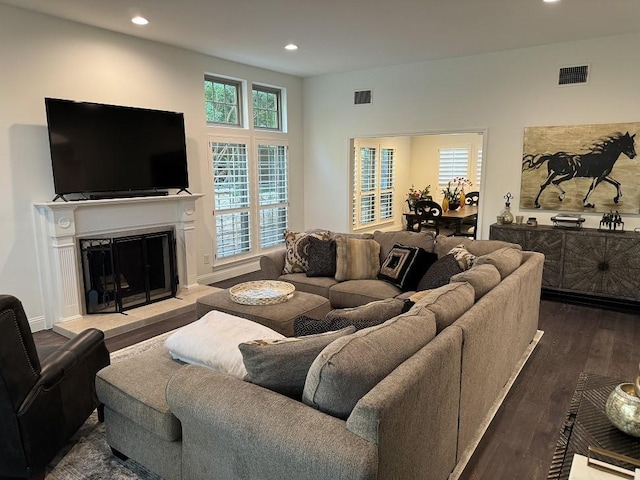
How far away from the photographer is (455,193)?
9.27 m

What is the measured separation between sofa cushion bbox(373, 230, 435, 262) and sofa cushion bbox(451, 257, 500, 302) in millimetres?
1438

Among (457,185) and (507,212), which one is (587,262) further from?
(457,185)

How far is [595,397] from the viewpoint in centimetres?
199

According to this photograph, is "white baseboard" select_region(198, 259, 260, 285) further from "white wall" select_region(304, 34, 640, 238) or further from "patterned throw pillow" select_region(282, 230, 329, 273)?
"patterned throw pillow" select_region(282, 230, 329, 273)

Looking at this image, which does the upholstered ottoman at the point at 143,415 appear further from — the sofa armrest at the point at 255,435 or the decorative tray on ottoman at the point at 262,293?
the decorative tray on ottoman at the point at 262,293

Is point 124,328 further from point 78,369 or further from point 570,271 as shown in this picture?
point 570,271

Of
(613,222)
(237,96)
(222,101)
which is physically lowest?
(613,222)

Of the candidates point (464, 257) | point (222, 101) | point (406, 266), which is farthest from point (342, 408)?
point (222, 101)

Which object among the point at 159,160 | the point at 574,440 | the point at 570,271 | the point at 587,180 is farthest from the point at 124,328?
the point at 587,180

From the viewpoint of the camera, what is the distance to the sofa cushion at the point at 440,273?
11.6 feet

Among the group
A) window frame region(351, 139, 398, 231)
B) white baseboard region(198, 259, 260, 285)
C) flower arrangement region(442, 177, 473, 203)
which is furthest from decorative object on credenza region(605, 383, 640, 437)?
flower arrangement region(442, 177, 473, 203)

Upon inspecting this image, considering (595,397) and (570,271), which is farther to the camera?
(570,271)

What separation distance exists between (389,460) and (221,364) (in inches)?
35.0

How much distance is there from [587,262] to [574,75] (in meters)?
2.15
